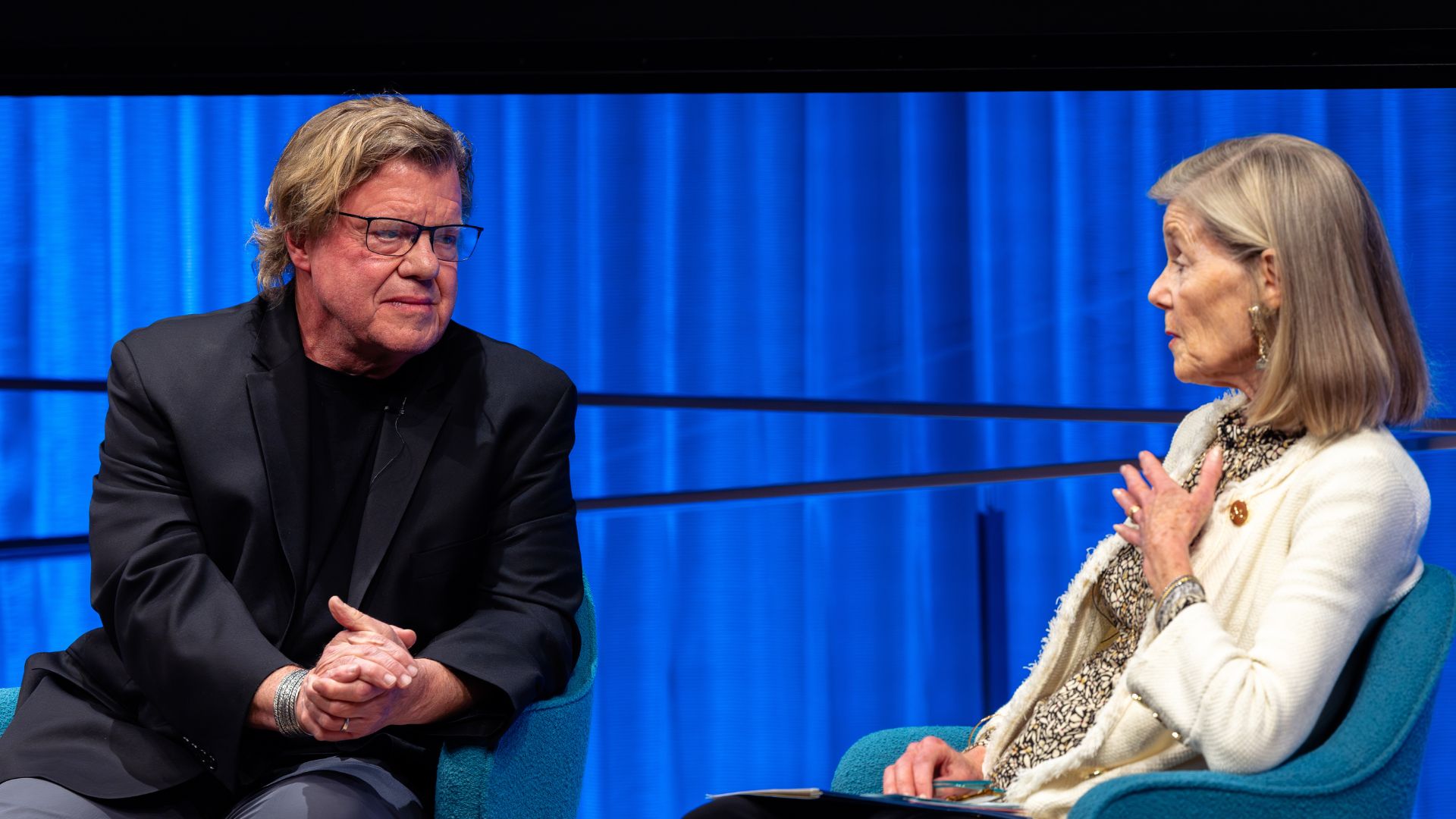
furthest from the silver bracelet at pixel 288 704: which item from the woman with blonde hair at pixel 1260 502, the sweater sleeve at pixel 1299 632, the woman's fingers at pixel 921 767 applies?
the sweater sleeve at pixel 1299 632

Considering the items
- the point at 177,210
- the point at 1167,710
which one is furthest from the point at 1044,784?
the point at 177,210

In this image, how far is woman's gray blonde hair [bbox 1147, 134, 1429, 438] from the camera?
76.6 inches

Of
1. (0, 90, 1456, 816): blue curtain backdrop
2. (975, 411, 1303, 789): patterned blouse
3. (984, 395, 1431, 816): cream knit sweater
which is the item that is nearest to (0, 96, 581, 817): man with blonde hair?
(975, 411, 1303, 789): patterned blouse

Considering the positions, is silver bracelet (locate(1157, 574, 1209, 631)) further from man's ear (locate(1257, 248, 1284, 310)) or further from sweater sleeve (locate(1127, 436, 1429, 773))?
man's ear (locate(1257, 248, 1284, 310))

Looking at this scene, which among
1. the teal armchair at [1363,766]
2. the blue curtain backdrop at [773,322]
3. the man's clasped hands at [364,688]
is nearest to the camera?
the teal armchair at [1363,766]

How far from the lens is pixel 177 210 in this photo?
12.2 ft

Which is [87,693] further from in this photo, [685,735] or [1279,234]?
[1279,234]

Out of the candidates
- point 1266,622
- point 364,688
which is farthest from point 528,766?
point 1266,622

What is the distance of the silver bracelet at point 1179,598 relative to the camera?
6.32 feet

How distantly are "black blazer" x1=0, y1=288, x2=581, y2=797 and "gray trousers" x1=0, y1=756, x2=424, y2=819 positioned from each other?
3cm

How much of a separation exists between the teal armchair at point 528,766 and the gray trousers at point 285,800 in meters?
0.09

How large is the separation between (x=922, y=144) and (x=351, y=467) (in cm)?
173

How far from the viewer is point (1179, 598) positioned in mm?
1933

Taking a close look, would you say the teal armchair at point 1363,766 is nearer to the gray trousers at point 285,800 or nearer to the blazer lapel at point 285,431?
the gray trousers at point 285,800
